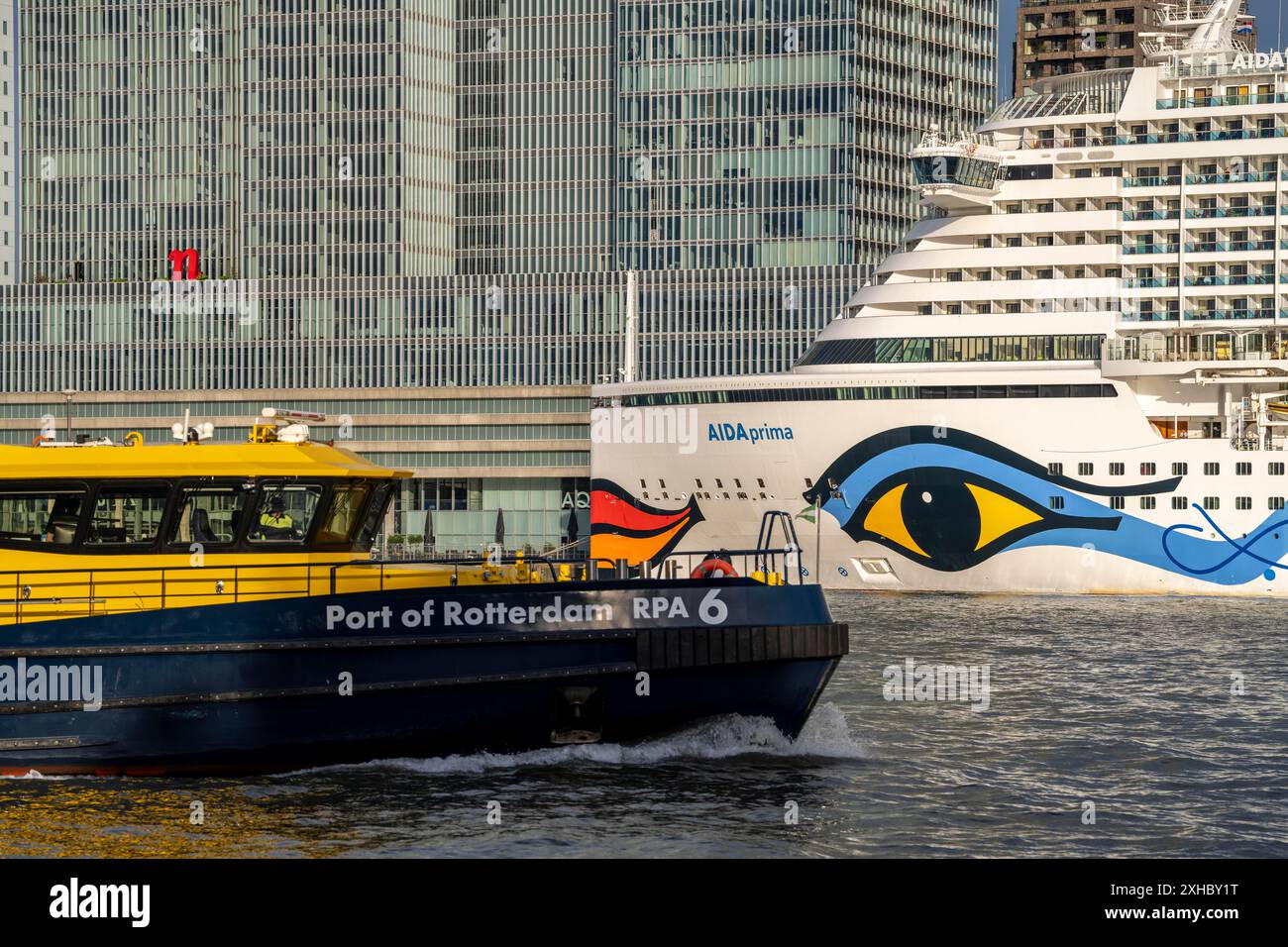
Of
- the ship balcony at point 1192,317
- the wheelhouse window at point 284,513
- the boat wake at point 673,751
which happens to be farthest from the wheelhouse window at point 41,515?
the ship balcony at point 1192,317

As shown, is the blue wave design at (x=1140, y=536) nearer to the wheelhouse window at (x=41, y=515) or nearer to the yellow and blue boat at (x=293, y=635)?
the yellow and blue boat at (x=293, y=635)

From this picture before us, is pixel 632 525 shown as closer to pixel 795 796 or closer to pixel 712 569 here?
pixel 712 569

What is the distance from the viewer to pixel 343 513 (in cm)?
2434

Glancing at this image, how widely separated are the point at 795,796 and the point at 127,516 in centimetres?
894

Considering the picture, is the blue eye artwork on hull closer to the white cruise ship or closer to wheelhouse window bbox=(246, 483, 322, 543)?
the white cruise ship

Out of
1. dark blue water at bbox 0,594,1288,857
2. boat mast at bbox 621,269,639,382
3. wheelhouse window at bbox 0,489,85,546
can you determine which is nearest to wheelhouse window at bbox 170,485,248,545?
wheelhouse window at bbox 0,489,85,546

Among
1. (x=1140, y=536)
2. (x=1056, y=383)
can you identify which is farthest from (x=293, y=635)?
(x=1056, y=383)

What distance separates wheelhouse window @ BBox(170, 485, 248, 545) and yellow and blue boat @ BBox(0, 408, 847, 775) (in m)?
0.02

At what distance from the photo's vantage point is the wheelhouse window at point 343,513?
24.2 m

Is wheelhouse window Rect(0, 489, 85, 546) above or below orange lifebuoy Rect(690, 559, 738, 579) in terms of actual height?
above

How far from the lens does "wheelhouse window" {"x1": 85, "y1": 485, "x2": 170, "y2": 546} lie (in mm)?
23578

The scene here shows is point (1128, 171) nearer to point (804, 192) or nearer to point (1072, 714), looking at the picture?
point (1072, 714)

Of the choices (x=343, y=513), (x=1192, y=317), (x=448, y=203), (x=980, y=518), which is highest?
(x=448, y=203)

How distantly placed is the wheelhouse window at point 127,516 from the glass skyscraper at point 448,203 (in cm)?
8421
